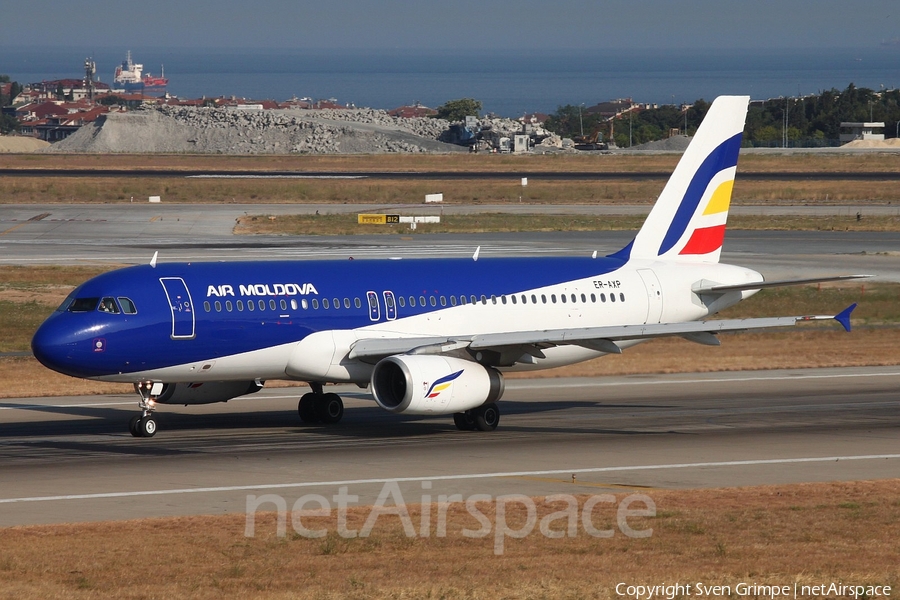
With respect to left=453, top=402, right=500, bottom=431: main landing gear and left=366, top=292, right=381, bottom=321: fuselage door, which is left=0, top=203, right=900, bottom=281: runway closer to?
left=453, top=402, right=500, bottom=431: main landing gear

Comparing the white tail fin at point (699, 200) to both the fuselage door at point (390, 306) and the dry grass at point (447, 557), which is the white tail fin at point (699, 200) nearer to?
the fuselage door at point (390, 306)

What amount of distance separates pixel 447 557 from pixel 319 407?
16124 millimetres

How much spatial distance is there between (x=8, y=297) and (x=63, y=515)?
3864 cm

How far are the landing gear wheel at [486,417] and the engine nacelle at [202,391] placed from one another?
6.18 m

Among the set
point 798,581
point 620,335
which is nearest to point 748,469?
point 620,335

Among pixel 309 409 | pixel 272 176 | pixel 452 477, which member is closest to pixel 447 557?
pixel 452 477

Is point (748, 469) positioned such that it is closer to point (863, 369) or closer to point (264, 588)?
point (264, 588)

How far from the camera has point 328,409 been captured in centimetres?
3588

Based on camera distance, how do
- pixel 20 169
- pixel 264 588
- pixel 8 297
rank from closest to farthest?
pixel 264 588, pixel 8 297, pixel 20 169

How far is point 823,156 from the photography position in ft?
577

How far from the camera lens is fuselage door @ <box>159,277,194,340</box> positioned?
3164cm

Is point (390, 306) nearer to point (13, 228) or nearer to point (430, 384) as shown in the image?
point (430, 384)

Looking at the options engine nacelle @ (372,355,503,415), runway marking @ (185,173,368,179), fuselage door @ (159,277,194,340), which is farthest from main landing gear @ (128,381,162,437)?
runway marking @ (185,173,368,179)

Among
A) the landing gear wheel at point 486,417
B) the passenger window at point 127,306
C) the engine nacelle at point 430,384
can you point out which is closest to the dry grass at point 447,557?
the engine nacelle at point 430,384
